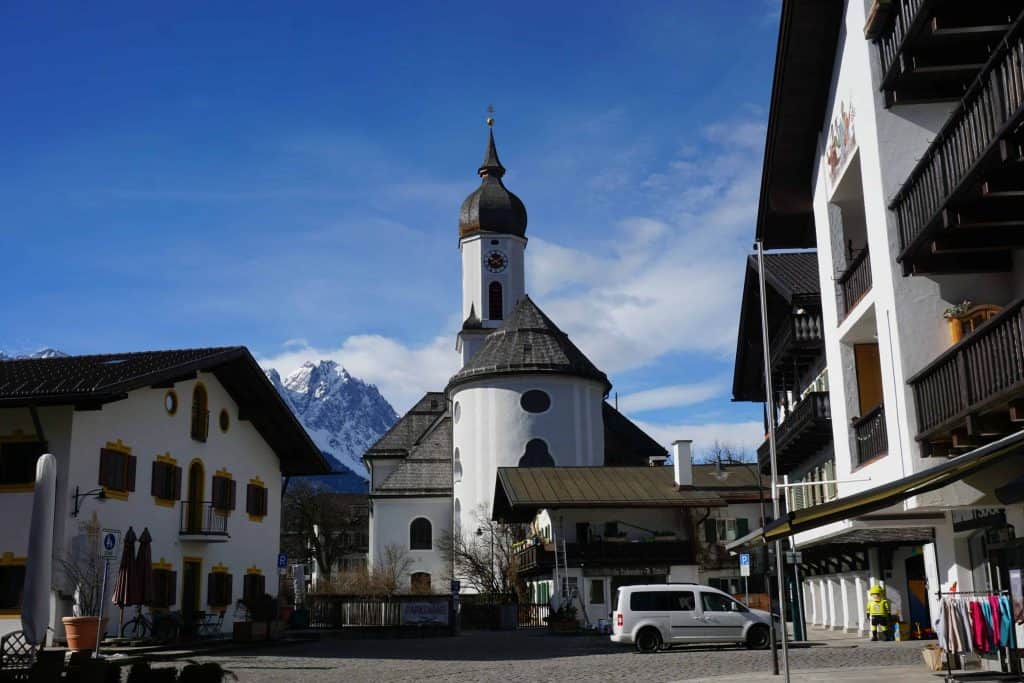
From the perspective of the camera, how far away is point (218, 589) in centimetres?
3450

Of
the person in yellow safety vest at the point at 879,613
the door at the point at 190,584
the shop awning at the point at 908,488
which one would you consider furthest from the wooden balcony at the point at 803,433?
the door at the point at 190,584

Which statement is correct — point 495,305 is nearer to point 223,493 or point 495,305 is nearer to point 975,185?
point 223,493

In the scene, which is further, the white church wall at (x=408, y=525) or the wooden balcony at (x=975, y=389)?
the white church wall at (x=408, y=525)

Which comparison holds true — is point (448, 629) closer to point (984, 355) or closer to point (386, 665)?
point (386, 665)

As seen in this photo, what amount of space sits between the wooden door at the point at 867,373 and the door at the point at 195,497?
785 inches

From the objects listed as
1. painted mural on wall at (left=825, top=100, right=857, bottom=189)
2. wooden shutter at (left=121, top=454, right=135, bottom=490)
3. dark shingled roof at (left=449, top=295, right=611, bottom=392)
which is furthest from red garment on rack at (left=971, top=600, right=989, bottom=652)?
dark shingled roof at (left=449, top=295, right=611, bottom=392)

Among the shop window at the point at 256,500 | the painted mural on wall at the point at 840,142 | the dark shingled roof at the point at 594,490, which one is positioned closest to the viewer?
the painted mural on wall at the point at 840,142

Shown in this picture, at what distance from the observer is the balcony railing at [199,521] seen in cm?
3275

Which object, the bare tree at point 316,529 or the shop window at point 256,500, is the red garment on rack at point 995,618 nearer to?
the shop window at point 256,500

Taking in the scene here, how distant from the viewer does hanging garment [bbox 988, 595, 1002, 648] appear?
Result: 1380 cm

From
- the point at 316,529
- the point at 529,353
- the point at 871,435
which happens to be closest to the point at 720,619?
the point at 871,435

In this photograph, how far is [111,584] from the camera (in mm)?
25797

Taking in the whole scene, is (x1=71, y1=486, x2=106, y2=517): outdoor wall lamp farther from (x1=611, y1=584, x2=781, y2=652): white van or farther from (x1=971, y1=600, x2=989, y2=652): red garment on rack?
(x1=971, y1=600, x2=989, y2=652): red garment on rack

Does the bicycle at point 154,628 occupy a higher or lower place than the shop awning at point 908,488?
lower
